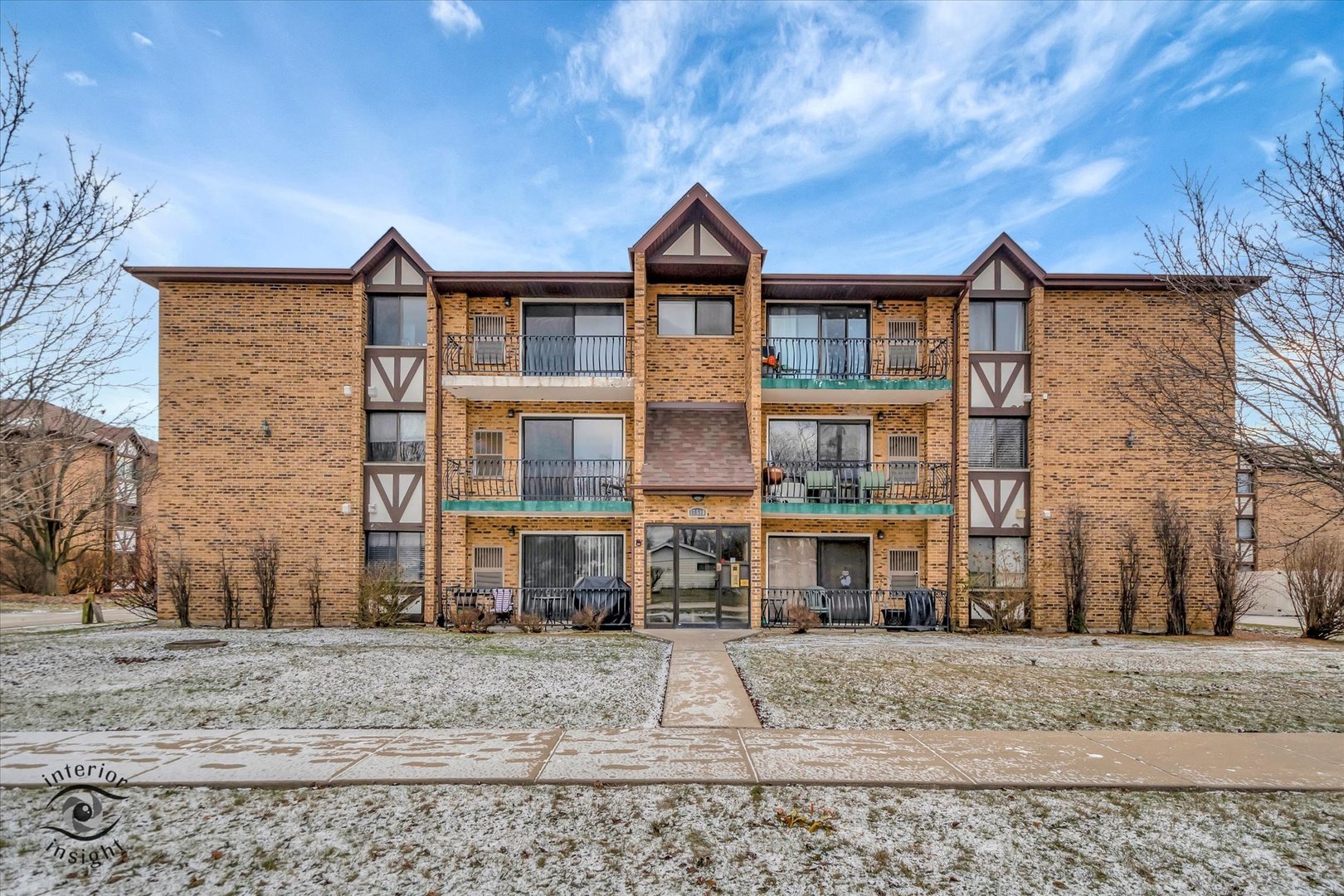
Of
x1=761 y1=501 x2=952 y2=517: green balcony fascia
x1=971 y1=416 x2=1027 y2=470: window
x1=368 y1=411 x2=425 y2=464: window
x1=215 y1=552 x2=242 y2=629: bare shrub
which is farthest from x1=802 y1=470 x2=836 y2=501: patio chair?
x1=215 y1=552 x2=242 y2=629: bare shrub

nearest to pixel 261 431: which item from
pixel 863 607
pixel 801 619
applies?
pixel 801 619

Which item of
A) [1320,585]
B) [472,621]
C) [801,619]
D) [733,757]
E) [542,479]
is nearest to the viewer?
[733,757]

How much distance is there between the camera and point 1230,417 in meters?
6.02

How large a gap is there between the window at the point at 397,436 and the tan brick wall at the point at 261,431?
407 mm

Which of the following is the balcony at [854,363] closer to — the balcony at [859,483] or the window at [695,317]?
the window at [695,317]

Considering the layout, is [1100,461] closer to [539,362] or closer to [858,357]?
[858,357]

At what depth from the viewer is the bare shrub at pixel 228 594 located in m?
13.4

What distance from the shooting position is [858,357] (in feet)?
48.5

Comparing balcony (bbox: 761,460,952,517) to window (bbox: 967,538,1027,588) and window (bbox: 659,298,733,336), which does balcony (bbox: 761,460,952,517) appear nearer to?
window (bbox: 967,538,1027,588)

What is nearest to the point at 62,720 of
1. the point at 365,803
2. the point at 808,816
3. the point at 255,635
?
the point at 365,803

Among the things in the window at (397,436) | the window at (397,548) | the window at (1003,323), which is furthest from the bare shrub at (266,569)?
the window at (1003,323)

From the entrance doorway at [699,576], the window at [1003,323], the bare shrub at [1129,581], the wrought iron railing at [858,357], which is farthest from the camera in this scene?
the window at [1003,323]

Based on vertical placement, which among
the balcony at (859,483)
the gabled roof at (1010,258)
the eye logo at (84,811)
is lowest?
the eye logo at (84,811)

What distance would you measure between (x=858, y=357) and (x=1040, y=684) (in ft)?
27.7
